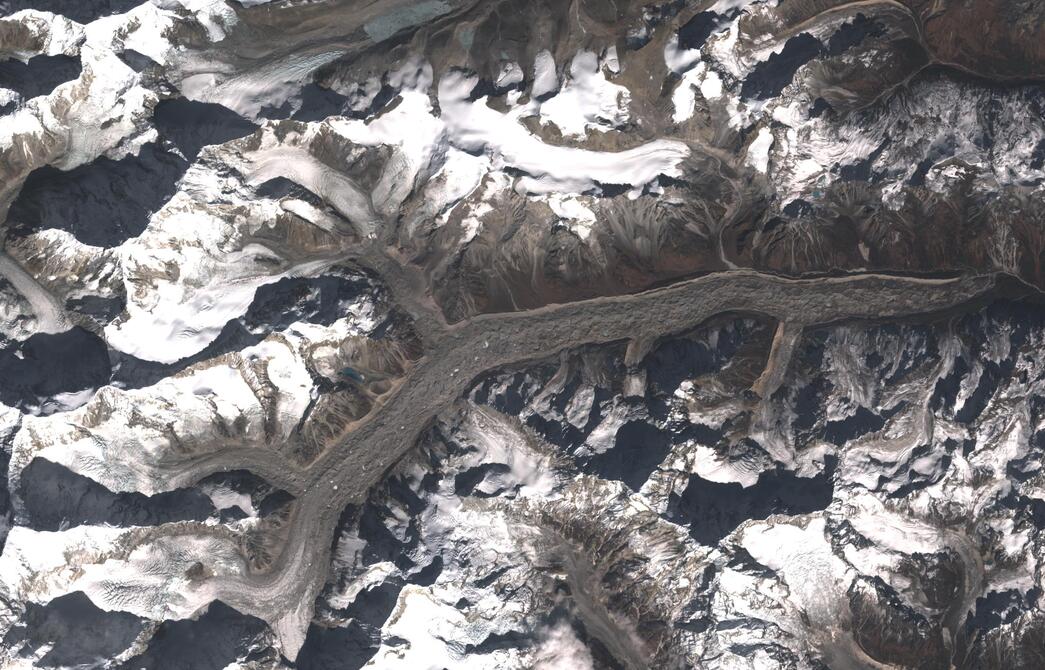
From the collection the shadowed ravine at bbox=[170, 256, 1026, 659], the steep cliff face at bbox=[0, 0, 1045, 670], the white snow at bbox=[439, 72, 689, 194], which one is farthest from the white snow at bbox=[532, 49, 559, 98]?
the shadowed ravine at bbox=[170, 256, 1026, 659]

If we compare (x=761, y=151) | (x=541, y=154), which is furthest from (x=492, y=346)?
(x=761, y=151)

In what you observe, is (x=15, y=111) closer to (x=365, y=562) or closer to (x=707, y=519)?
(x=365, y=562)

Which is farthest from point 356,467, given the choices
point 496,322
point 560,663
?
point 560,663

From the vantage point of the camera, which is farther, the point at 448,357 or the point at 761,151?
the point at 448,357

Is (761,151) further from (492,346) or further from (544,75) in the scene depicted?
(492,346)

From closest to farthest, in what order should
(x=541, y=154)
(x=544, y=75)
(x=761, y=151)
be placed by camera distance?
(x=761, y=151)
(x=541, y=154)
(x=544, y=75)

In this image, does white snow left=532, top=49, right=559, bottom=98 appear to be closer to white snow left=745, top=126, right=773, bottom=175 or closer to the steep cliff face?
the steep cliff face

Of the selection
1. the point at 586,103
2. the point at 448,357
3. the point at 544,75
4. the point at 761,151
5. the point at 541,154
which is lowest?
the point at 448,357

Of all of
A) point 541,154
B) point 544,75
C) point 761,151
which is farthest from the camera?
point 544,75
